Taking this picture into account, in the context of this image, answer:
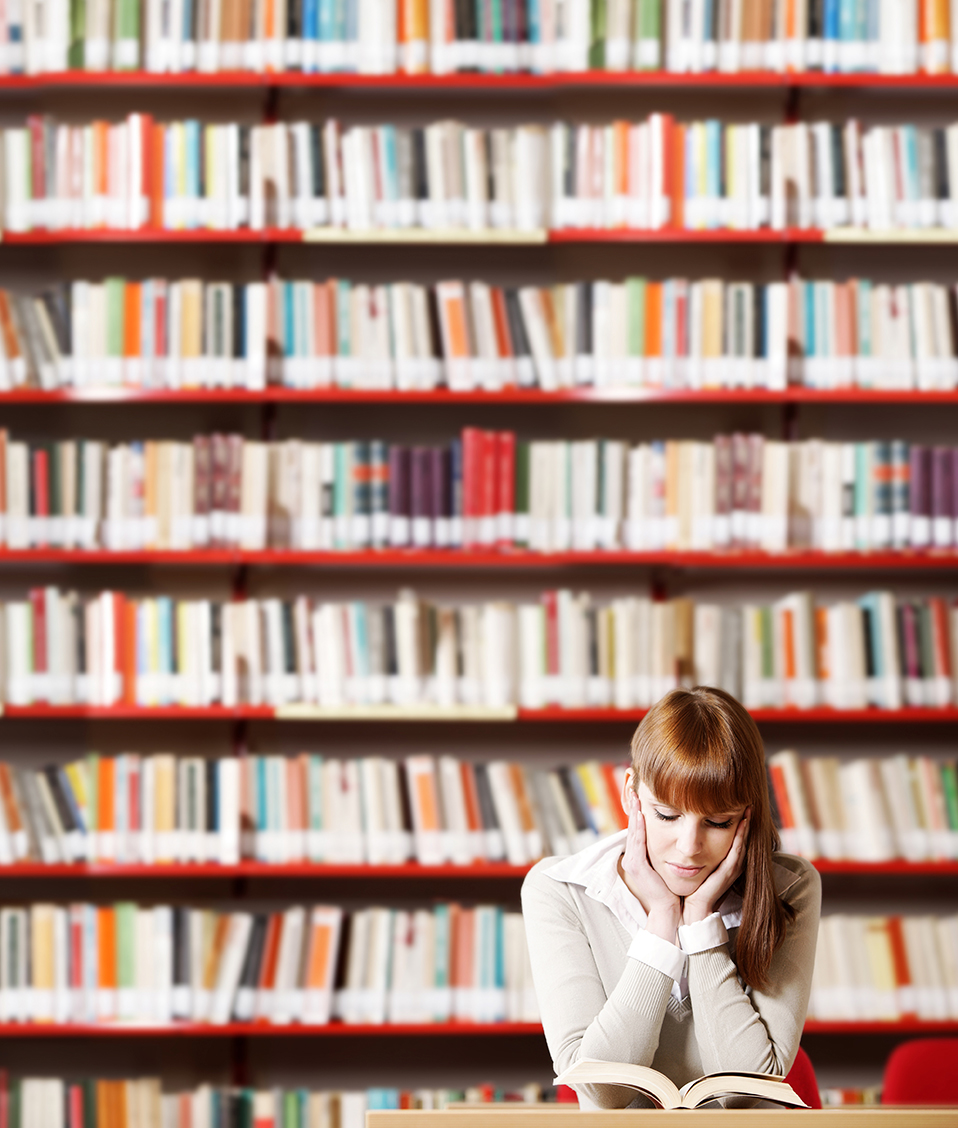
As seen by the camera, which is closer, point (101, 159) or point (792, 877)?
point (792, 877)

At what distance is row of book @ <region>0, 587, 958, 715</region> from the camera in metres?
2.83

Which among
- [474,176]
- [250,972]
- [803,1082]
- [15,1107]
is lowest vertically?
[15,1107]

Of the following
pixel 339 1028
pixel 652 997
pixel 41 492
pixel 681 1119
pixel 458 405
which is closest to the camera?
pixel 681 1119

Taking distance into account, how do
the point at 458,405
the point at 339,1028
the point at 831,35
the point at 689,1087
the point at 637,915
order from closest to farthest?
the point at 689,1087 → the point at 637,915 → the point at 339,1028 → the point at 831,35 → the point at 458,405

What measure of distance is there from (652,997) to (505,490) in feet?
5.11

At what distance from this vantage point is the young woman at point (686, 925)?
4.98ft

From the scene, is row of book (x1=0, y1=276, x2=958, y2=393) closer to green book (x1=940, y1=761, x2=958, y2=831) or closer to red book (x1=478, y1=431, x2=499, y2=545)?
red book (x1=478, y1=431, x2=499, y2=545)

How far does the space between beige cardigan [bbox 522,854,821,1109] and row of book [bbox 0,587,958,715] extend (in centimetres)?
118

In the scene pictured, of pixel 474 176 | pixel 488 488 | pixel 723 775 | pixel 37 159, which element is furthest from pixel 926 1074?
→ pixel 37 159

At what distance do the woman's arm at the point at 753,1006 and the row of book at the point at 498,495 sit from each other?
55.2 inches

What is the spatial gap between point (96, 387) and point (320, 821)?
3.83 ft

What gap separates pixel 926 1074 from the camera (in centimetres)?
200

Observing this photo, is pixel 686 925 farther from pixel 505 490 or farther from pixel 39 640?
pixel 39 640

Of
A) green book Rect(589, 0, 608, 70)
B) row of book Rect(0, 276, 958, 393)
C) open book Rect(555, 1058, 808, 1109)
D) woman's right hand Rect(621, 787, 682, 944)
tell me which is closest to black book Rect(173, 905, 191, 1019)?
row of book Rect(0, 276, 958, 393)
